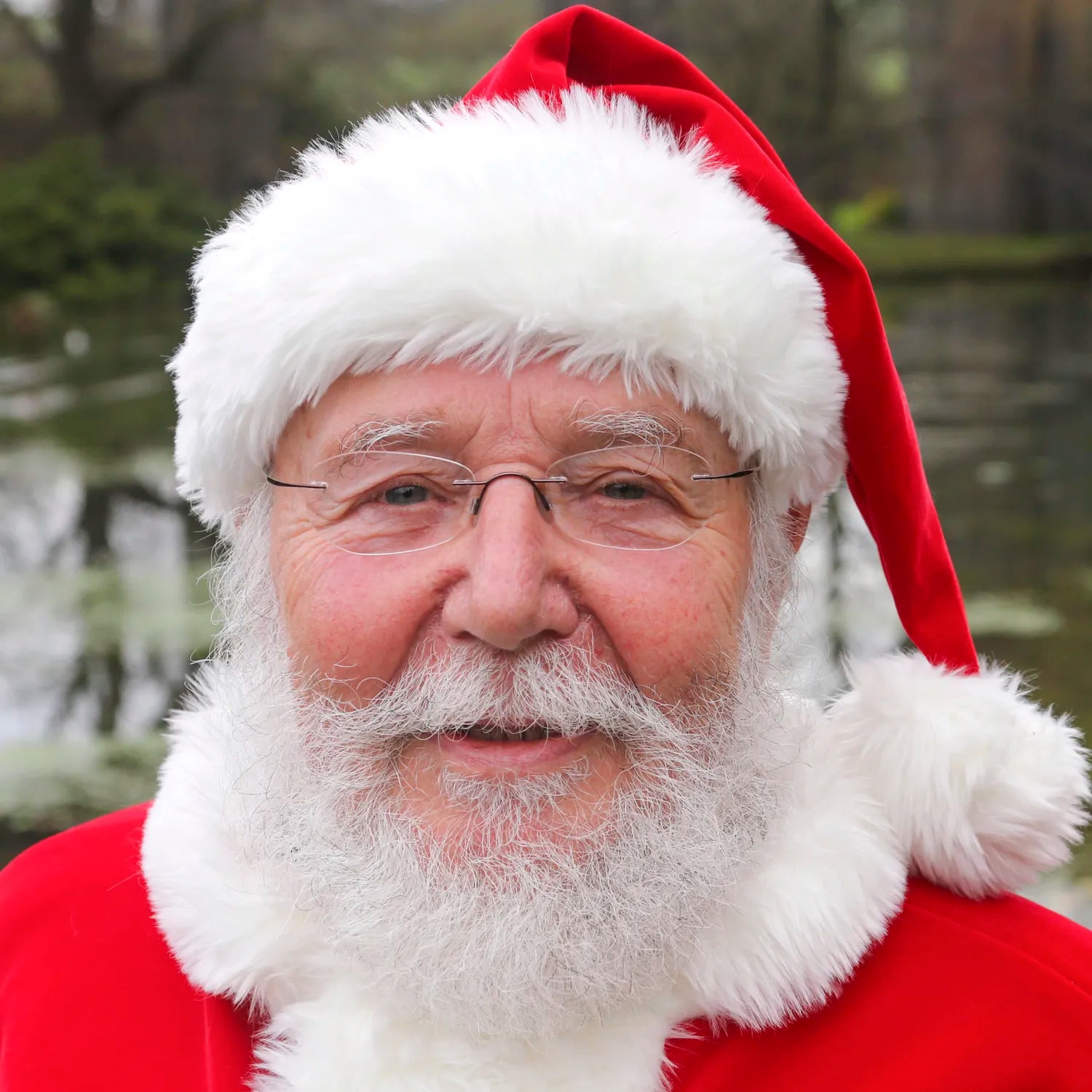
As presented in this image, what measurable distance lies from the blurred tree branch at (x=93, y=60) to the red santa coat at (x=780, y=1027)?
360 inches

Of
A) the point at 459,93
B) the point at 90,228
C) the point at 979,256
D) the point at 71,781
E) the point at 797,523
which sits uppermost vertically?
the point at 459,93

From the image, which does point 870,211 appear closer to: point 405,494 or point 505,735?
point 405,494

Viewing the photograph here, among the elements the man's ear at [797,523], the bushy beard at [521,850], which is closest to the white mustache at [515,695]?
the bushy beard at [521,850]

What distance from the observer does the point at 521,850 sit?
1.42 m

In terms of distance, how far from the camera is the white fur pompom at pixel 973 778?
149 centimetres

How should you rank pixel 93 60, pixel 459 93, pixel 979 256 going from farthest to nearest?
pixel 979 256 → pixel 93 60 → pixel 459 93

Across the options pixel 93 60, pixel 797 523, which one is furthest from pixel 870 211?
pixel 797 523

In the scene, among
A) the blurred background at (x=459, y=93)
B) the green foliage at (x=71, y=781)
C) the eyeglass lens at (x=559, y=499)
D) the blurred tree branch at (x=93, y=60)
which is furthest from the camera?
the blurred tree branch at (x=93, y=60)

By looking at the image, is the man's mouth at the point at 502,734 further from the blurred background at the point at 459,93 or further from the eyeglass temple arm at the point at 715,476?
the blurred background at the point at 459,93

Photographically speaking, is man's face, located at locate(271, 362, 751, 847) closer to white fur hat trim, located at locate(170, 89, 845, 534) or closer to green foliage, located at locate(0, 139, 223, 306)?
white fur hat trim, located at locate(170, 89, 845, 534)

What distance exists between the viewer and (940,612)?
5.36ft

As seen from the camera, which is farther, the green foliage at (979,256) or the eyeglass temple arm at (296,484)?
the green foliage at (979,256)

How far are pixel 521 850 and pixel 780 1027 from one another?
381 mm

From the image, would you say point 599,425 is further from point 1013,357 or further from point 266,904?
point 1013,357
